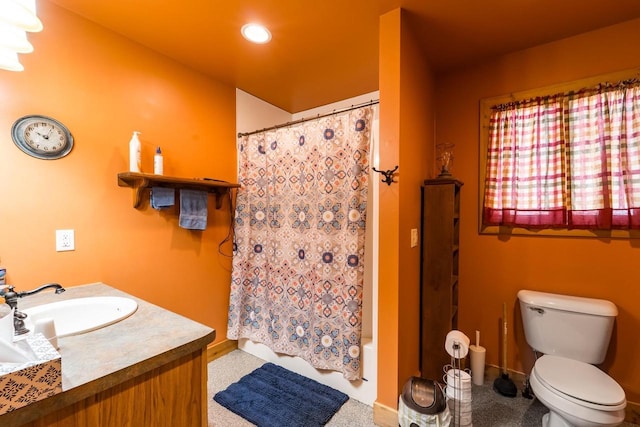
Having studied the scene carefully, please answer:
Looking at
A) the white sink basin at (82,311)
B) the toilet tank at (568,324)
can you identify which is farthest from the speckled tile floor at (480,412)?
the white sink basin at (82,311)

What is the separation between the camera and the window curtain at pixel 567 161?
167 centimetres

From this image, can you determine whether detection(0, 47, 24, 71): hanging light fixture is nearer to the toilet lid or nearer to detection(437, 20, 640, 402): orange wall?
detection(437, 20, 640, 402): orange wall

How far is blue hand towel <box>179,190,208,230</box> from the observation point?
208 centimetres

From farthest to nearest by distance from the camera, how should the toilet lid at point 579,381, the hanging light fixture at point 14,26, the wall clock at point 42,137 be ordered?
the wall clock at point 42,137, the toilet lid at point 579,381, the hanging light fixture at point 14,26

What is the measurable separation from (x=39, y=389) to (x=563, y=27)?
290 centimetres

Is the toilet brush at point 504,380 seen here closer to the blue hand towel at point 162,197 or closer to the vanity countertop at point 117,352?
the vanity countertop at point 117,352

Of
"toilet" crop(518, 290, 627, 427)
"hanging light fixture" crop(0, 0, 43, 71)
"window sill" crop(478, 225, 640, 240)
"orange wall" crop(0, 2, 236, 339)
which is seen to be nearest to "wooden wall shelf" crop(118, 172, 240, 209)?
"orange wall" crop(0, 2, 236, 339)

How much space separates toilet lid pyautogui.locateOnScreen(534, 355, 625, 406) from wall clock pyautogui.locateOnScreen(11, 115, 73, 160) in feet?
9.53

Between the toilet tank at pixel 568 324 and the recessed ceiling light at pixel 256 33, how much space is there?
2.45 m

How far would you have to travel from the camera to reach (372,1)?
1.52 m

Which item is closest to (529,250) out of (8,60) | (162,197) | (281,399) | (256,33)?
(281,399)

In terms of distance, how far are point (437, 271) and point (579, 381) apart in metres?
0.84

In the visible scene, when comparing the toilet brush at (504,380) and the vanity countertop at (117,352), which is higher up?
the vanity countertop at (117,352)

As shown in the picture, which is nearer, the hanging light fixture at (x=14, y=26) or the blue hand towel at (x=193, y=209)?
the hanging light fixture at (x=14, y=26)
